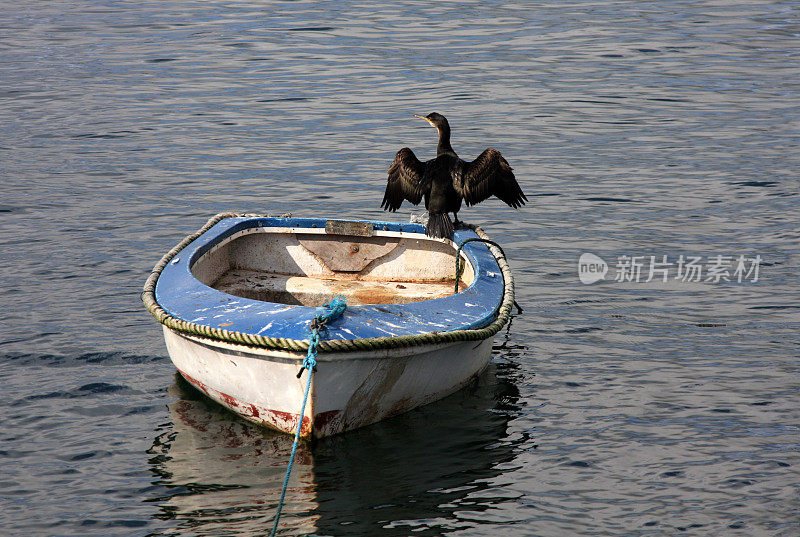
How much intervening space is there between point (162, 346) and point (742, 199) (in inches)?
370

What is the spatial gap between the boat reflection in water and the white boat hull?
193 mm

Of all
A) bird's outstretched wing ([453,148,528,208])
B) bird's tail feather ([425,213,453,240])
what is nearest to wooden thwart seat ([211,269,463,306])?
bird's tail feather ([425,213,453,240])

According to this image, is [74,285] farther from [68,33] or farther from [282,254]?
[68,33]

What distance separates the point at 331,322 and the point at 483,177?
3799 millimetres

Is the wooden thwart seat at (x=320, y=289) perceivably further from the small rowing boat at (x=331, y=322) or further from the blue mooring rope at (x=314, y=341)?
the blue mooring rope at (x=314, y=341)

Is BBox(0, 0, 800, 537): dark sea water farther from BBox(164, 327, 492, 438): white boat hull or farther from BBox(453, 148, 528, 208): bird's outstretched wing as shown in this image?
BBox(453, 148, 528, 208): bird's outstretched wing

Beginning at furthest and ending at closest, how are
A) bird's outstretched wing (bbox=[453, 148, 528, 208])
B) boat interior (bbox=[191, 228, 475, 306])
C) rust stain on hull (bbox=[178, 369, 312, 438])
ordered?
1. boat interior (bbox=[191, 228, 475, 306])
2. bird's outstretched wing (bbox=[453, 148, 528, 208])
3. rust stain on hull (bbox=[178, 369, 312, 438])

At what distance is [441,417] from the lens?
827 cm

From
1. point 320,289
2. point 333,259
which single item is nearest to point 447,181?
point 333,259

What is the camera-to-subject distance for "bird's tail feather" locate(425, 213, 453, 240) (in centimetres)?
1023

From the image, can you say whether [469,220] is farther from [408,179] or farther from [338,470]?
[338,470]

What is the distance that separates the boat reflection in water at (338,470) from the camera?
265 inches

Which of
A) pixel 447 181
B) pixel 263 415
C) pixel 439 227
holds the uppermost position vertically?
pixel 447 181

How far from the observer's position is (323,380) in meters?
7.05
